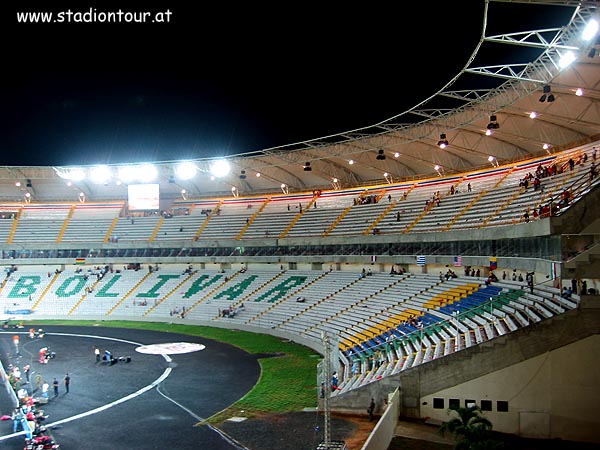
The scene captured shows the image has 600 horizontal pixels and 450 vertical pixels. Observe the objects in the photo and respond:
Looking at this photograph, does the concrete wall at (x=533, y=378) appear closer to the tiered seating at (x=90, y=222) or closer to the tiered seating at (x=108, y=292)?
the tiered seating at (x=108, y=292)

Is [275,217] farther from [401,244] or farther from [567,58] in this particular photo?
[567,58]

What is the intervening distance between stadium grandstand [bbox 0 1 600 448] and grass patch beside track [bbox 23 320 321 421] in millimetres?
1547

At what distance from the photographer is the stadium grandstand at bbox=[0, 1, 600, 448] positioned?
68.8 feet

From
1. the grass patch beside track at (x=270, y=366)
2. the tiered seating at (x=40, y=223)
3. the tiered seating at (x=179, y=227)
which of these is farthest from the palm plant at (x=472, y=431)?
the tiered seating at (x=40, y=223)

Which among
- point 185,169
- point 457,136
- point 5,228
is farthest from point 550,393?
point 5,228

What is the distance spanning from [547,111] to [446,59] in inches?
426

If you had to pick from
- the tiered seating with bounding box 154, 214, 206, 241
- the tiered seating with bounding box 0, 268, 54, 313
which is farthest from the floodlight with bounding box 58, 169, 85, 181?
the tiered seating with bounding box 0, 268, 54, 313

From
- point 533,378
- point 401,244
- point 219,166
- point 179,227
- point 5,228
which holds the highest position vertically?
point 219,166

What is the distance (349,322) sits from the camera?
38.0m

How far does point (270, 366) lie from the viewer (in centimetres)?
3241

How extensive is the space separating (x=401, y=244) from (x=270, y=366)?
16317 mm

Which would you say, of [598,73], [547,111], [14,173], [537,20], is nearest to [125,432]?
[537,20]

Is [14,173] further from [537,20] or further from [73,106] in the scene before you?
[537,20]

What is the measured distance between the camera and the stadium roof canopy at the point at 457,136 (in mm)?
24625
